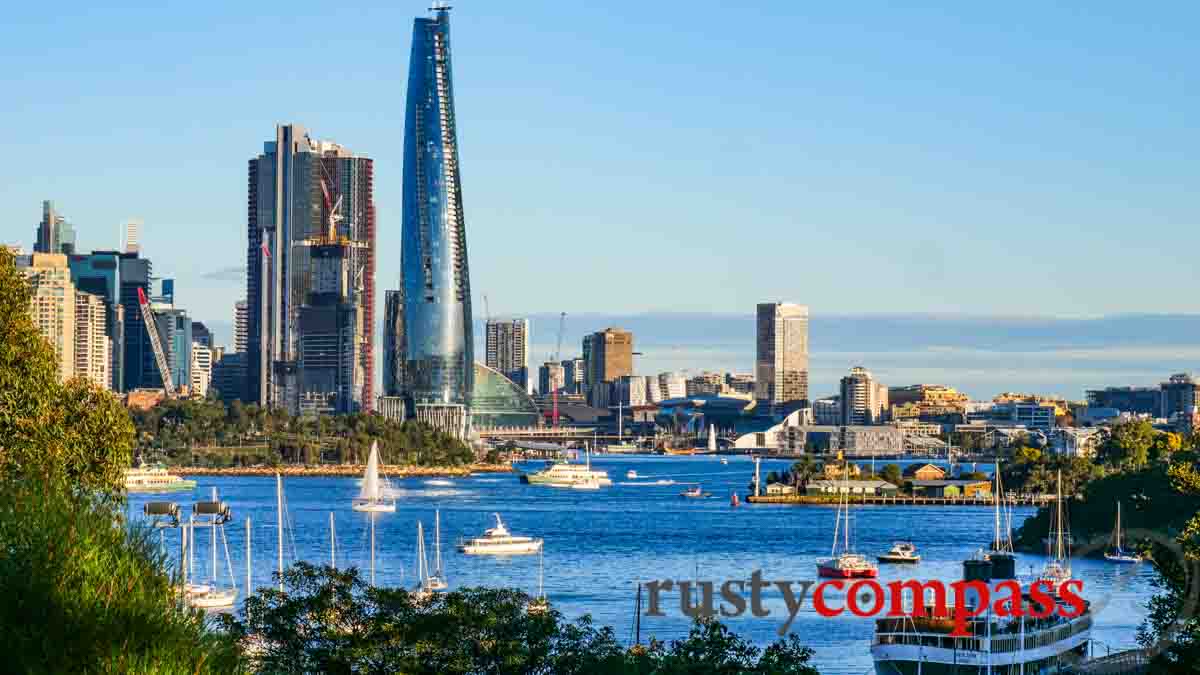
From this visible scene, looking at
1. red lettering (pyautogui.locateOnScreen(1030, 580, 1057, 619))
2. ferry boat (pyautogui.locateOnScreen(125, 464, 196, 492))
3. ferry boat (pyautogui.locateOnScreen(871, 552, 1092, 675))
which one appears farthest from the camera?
ferry boat (pyautogui.locateOnScreen(125, 464, 196, 492))

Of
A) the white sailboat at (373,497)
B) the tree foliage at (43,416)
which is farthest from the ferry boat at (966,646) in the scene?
the white sailboat at (373,497)

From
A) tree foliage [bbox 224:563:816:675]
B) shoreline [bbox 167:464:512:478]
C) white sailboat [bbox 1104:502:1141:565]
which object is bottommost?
white sailboat [bbox 1104:502:1141:565]

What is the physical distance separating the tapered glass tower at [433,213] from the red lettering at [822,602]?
319ft

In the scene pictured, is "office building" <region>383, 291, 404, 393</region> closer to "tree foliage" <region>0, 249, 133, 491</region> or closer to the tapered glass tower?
the tapered glass tower

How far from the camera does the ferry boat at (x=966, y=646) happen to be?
100ft

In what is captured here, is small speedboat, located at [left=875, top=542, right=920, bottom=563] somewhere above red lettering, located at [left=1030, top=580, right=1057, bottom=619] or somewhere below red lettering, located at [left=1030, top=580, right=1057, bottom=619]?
below

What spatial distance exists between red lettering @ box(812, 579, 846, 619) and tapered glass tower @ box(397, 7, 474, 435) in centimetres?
9727

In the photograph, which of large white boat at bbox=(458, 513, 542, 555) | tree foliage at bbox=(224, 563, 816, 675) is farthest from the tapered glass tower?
tree foliage at bbox=(224, 563, 816, 675)

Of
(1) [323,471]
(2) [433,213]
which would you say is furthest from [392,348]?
(1) [323,471]

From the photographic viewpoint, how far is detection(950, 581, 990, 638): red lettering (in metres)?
30.7

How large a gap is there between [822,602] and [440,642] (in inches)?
1049

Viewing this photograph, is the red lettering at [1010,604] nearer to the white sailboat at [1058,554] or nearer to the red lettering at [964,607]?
the red lettering at [964,607]

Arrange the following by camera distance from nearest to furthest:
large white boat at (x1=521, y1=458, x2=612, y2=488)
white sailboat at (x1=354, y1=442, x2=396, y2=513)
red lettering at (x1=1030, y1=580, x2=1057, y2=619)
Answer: red lettering at (x1=1030, y1=580, x2=1057, y2=619)
white sailboat at (x1=354, y1=442, x2=396, y2=513)
large white boat at (x1=521, y1=458, x2=612, y2=488)

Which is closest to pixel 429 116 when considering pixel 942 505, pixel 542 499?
pixel 542 499
